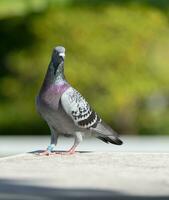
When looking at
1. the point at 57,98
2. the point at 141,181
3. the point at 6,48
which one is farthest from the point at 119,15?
the point at 141,181

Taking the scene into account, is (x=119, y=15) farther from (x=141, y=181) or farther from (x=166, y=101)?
(x=141, y=181)

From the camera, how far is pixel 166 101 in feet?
92.8

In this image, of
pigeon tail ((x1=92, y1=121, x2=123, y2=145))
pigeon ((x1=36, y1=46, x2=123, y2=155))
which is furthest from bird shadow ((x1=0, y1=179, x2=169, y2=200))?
pigeon tail ((x1=92, y1=121, x2=123, y2=145))

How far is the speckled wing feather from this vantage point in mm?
10766

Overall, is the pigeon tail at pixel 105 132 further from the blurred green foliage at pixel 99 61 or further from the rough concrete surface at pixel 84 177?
the blurred green foliage at pixel 99 61

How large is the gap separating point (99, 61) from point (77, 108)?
15.0m

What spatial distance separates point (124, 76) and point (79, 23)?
6.25 feet

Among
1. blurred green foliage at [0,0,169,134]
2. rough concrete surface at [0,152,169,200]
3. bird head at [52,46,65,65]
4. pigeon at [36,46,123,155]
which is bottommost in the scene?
rough concrete surface at [0,152,169,200]

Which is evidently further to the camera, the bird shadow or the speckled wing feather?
the speckled wing feather

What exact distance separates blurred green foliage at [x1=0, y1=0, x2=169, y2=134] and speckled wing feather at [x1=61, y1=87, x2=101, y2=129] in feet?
46.5

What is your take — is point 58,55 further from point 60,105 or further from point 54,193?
point 54,193

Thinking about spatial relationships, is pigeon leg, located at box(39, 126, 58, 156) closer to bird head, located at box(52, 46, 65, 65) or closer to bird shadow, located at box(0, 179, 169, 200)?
bird head, located at box(52, 46, 65, 65)

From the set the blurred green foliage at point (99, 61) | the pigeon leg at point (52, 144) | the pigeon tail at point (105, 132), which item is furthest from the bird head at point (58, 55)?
the blurred green foliage at point (99, 61)

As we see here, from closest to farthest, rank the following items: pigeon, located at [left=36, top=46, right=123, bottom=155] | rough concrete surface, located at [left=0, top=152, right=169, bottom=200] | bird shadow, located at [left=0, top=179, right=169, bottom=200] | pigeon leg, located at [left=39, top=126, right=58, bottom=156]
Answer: bird shadow, located at [left=0, top=179, right=169, bottom=200] < rough concrete surface, located at [left=0, top=152, right=169, bottom=200] < pigeon, located at [left=36, top=46, right=123, bottom=155] < pigeon leg, located at [left=39, top=126, right=58, bottom=156]
